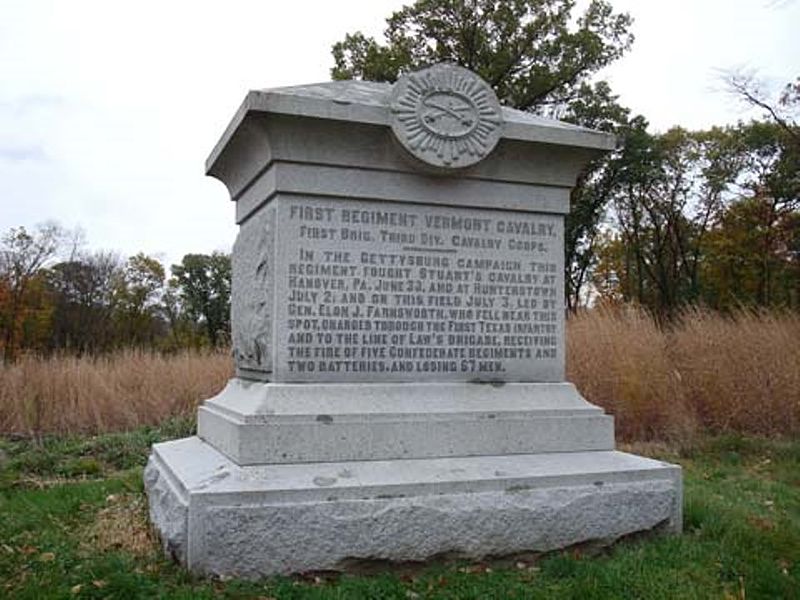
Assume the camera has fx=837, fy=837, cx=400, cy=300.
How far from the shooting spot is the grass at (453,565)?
3.59 meters

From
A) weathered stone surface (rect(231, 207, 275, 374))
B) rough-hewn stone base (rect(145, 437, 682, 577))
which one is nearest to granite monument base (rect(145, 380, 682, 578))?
rough-hewn stone base (rect(145, 437, 682, 577))

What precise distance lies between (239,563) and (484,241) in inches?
92.0

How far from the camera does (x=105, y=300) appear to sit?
39.8 metres

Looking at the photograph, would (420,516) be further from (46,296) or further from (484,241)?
(46,296)

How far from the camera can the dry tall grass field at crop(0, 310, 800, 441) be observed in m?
9.35

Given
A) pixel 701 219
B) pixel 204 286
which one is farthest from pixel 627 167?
pixel 204 286

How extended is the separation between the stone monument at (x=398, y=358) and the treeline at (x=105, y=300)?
2887cm

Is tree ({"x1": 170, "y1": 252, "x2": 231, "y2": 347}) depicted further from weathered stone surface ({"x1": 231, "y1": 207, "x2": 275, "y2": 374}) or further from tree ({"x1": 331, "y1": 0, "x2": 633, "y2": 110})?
weathered stone surface ({"x1": 231, "y1": 207, "x2": 275, "y2": 374})

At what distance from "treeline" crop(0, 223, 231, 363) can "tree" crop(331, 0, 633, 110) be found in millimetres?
12978

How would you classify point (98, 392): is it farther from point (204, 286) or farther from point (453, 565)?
point (204, 286)

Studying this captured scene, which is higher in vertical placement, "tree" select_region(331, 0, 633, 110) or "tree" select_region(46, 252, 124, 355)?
"tree" select_region(331, 0, 633, 110)

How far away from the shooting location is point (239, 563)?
3688 mm

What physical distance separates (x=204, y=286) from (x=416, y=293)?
35771 mm

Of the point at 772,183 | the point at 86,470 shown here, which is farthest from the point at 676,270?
the point at 86,470
